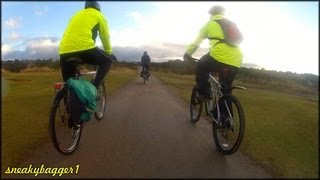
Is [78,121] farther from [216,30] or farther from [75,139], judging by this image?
[216,30]

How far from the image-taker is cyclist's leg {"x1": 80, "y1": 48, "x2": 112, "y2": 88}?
255 inches

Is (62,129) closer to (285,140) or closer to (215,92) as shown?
(215,92)

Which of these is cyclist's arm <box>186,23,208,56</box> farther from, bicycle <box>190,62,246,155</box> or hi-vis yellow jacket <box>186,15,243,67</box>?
bicycle <box>190,62,246,155</box>

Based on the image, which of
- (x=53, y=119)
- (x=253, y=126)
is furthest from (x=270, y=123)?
(x=53, y=119)

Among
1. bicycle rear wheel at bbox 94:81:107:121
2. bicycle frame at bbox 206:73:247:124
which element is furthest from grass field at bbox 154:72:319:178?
bicycle rear wheel at bbox 94:81:107:121

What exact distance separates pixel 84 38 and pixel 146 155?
2197mm

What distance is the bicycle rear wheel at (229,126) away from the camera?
19.4ft

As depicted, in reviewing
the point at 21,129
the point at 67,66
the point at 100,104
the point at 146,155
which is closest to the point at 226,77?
the point at 146,155

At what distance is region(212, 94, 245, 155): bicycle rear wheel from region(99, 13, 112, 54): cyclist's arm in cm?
232

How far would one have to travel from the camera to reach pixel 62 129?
623cm

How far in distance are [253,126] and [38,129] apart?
4.76 metres

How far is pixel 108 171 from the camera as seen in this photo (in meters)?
5.26

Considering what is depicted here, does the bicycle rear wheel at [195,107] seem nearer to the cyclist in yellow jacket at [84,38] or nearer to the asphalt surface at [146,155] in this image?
the asphalt surface at [146,155]

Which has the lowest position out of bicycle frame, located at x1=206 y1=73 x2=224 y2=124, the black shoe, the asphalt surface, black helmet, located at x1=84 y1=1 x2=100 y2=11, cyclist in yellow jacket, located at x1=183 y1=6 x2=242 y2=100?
the asphalt surface
